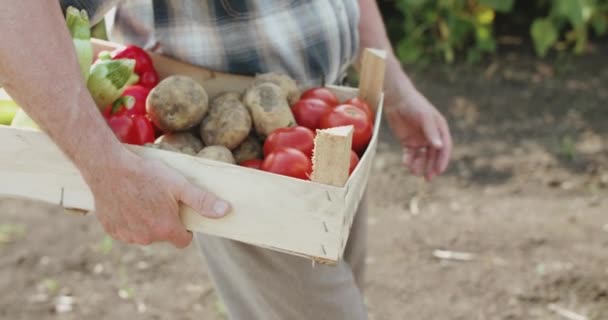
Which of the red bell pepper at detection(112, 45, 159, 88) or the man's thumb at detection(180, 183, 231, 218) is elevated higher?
the red bell pepper at detection(112, 45, 159, 88)

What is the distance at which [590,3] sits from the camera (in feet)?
13.7

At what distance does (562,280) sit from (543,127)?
1.12 metres

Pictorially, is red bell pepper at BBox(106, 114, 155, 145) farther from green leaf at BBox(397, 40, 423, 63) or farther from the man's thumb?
green leaf at BBox(397, 40, 423, 63)

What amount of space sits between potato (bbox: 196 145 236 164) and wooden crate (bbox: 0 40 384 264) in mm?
Result: 85

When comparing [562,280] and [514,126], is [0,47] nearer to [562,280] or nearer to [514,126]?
[562,280]

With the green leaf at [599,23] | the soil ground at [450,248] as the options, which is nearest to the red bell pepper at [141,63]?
the soil ground at [450,248]

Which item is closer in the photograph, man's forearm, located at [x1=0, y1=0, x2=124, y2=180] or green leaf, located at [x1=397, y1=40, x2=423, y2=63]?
man's forearm, located at [x1=0, y1=0, x2=124, y2=180]

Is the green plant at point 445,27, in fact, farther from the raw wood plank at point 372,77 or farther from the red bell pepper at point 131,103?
the red bell pepper at point 131,103

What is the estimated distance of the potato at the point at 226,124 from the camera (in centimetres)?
145

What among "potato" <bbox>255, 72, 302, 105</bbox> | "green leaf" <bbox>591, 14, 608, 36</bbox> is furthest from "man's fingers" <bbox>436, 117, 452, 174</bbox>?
"green leaf" <bbox>591, 14, 608, 36</bbox>

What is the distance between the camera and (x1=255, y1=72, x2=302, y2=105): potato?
1.53m

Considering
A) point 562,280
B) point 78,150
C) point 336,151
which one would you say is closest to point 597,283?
point 562,280

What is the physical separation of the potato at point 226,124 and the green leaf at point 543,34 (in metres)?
3.11

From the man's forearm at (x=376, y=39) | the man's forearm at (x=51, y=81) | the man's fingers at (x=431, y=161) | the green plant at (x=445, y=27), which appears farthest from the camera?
the green plant at (x=445, y=27)
